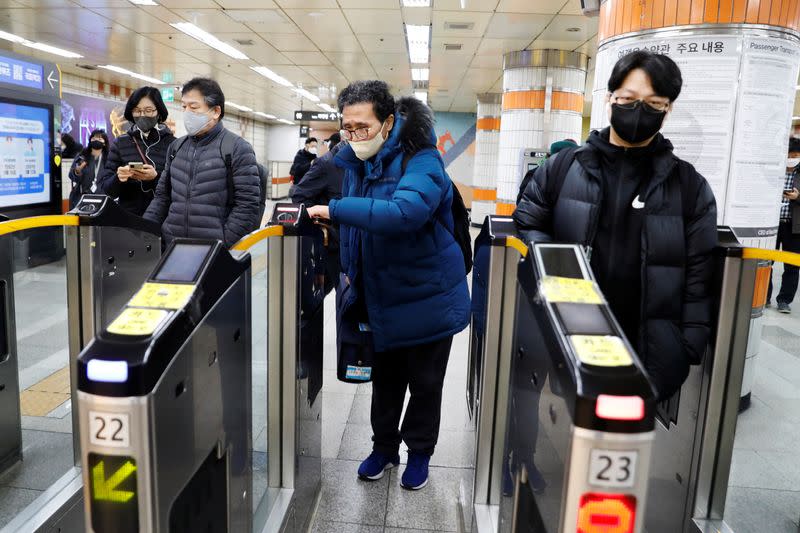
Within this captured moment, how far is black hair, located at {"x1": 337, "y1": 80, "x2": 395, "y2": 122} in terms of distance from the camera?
2.12m

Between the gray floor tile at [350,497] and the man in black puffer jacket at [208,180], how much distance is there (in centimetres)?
114

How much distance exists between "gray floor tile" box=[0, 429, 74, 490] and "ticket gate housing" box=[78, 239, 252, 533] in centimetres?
148

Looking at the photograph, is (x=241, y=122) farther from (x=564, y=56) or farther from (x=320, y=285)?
(x=320, y=285)

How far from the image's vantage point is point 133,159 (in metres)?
3.37

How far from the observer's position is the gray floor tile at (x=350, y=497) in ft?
7.62

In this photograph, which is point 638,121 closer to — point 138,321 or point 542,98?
point 138,321

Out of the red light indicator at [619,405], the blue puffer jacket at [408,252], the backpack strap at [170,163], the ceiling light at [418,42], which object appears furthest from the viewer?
the ceiling light at [418,42]

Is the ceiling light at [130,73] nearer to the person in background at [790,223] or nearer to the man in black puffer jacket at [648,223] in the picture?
the person in background at [790,223]

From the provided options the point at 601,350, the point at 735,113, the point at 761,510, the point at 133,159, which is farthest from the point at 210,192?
the point at 761,510

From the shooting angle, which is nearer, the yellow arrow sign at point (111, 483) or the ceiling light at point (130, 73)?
the yellow arrow sign at point (111, 483)

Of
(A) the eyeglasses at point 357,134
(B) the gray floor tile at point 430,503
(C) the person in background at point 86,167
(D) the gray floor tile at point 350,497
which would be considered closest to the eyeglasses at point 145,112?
(A) the eyeglasses at point 357,134

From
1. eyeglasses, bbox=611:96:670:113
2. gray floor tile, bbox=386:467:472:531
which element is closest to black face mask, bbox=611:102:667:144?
eyeglasses, bbox=611:96:670:113

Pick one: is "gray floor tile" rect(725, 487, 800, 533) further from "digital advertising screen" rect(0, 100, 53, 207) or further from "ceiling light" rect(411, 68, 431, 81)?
"ceiling light" rect(411, 68, 431, 81)

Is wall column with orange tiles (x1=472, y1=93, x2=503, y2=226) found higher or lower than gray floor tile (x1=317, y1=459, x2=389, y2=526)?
higher
